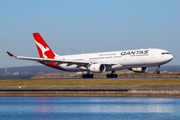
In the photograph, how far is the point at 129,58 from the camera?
2228 inches

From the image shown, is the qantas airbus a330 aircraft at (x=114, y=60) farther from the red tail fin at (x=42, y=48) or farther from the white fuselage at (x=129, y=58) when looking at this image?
the red tail fin at (x=42, y=48)

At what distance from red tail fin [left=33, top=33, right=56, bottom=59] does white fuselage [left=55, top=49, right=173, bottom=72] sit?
7443 millimetres

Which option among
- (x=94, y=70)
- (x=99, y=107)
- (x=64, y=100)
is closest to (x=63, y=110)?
(x=99, y=107)

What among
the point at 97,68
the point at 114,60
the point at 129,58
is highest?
the point at 129,58

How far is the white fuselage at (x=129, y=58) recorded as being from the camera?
5500 cm

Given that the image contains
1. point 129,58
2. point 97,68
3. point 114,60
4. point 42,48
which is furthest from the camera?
point 42,48

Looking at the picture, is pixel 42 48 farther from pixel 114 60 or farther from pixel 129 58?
pixel 129 58

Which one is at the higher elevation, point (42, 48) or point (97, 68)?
point (42, 48)

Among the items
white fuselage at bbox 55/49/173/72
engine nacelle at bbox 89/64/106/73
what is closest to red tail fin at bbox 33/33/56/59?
white fuselage at bbox 55/49/173/72

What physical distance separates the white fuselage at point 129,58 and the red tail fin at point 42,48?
744 centimetres

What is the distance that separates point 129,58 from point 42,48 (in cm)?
2180

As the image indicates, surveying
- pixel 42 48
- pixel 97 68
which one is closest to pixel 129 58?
pixel 97 68

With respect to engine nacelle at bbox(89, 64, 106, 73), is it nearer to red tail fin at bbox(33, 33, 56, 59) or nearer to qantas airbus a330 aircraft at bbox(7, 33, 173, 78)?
qantas airbus a330 aircraft at bbox(7, 33, 173, 78)

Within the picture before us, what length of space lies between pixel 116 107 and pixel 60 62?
107 ft
